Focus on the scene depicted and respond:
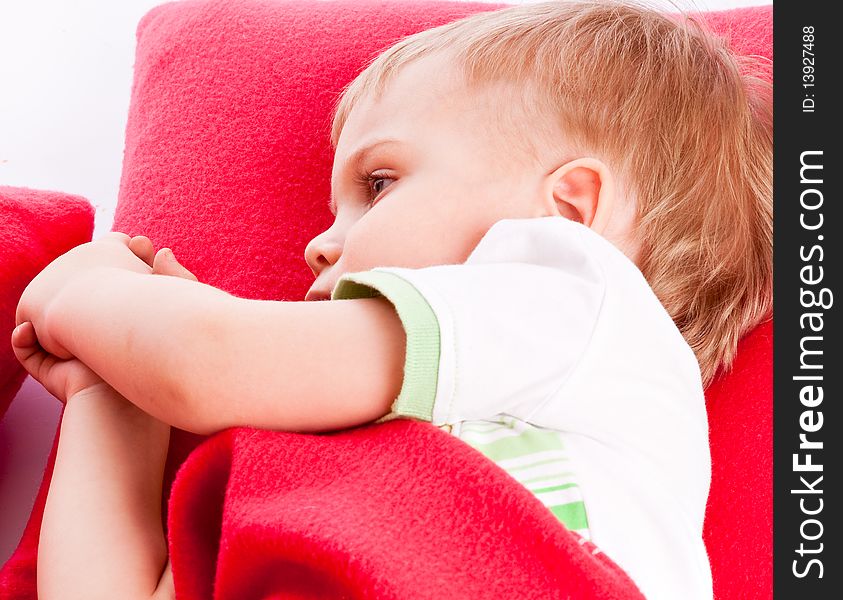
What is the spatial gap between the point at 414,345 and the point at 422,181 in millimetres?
240

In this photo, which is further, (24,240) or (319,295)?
(24,240)

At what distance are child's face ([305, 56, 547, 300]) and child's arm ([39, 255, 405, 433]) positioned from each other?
0.15 meters

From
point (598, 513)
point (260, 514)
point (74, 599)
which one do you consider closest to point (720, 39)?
point (598, 513)

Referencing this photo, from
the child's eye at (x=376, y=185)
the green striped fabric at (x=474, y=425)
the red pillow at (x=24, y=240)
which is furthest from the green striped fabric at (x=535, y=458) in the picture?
the red pillow at (x=24, y=240)

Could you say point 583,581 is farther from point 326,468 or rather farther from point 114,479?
point 114,479

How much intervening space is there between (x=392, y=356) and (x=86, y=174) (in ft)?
2.86

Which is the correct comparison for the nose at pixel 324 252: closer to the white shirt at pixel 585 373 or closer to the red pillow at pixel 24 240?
the white shirt at pixel 585 373

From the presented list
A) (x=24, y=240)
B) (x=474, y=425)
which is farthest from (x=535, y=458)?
(x=24, y=240)

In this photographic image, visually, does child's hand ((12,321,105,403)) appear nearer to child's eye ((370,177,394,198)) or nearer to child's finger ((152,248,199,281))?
child's finger ((152,248,199,281))

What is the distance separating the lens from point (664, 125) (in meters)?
0.87

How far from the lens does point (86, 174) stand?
52.2 inches

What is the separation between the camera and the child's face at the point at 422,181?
78 cm

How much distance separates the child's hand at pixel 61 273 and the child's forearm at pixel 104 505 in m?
0.08

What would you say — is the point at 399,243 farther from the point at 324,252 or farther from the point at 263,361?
the point at 263,361
